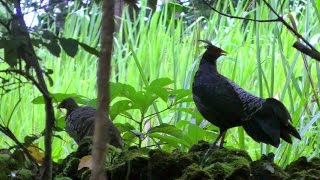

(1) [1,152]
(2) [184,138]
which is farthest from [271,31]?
(1) [1,152]

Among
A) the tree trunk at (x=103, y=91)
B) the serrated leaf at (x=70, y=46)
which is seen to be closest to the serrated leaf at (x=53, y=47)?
the serrated leaf at (x=70, y=46)

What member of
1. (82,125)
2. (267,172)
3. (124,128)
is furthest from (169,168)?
(82,125)

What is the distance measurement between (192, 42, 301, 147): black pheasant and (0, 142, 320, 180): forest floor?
0.53 feet

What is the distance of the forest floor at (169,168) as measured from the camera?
56.2 inches

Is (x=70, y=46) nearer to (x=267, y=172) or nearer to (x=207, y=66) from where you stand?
Answer: (x=267, y=172)

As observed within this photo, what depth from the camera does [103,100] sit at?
28.7 inches

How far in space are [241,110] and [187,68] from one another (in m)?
0.92

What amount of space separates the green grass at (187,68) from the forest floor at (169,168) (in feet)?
2.03

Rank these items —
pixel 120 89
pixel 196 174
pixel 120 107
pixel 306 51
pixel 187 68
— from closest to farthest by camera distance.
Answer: pixel 306 51 < pixel 196 174 < pixel 120 89 < pixel 120 107 < pixel 187 68

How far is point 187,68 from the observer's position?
2705 mm

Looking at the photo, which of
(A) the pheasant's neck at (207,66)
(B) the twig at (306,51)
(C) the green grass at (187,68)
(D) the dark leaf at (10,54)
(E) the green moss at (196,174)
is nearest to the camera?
(D) the dark leaf at (10,54)

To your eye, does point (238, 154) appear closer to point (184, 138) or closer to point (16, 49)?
point (184, 138)

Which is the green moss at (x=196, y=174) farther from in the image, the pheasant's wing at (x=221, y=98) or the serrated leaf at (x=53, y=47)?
the serrated leaf at (x=53, y=47)

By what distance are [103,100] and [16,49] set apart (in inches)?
11.7
